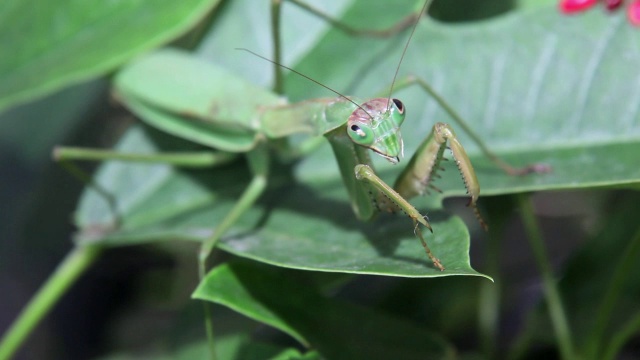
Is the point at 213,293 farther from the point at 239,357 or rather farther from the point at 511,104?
the point at 511,104

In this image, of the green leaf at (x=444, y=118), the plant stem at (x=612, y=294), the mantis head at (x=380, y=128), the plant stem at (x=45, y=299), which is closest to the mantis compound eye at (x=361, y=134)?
the mantis head at (x=380, y=128)

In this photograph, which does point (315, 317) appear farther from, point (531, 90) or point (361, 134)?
point (531, 90)

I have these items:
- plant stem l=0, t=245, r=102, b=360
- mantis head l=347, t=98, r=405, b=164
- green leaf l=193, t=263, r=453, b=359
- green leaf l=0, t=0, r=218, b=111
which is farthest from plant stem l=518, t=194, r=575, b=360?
plant stem l=0, t=245, r=102, b=360

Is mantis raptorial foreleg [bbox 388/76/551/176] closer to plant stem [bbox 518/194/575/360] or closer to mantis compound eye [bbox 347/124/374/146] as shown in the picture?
plant stem [bbox 518/194/575/360]

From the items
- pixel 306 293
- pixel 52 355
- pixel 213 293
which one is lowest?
pixel 52 355

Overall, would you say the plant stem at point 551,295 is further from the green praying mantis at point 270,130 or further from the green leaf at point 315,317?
the green leaf at point 315,317

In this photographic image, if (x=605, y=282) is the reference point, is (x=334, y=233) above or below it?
above

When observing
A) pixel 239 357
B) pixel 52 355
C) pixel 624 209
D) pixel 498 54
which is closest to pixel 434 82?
pixel 498 54
